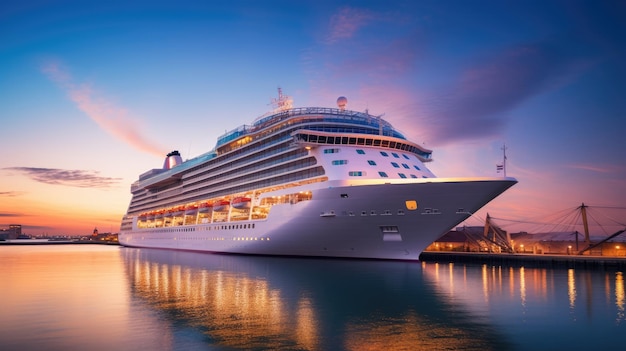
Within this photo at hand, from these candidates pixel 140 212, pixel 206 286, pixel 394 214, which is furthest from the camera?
pixel 140 212

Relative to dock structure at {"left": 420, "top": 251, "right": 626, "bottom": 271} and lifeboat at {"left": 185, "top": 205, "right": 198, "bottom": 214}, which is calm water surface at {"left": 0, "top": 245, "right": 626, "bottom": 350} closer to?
dock structure at {"left": 420, "top": 251, "right": 626, "bottom": 271}

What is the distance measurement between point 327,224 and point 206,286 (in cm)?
1486

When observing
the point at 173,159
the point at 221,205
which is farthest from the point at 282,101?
the point at 173,159

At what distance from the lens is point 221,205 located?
2125 inches

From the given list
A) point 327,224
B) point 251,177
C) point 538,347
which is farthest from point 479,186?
point 251,177

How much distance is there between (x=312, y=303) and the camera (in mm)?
19781

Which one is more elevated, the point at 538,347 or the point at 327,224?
the point at 327,224

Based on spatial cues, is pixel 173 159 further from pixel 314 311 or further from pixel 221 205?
pixel 314 311

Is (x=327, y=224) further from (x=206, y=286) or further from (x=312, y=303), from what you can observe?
(x=312, y=303)

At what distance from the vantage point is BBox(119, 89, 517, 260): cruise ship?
113 ft

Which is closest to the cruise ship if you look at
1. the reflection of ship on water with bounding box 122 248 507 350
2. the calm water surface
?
the reflection of ship on water with bounding box 122 248 507 350

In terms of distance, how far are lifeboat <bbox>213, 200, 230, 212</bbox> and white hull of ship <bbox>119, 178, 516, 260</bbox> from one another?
8845 mm

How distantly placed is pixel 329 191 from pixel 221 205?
823 inches

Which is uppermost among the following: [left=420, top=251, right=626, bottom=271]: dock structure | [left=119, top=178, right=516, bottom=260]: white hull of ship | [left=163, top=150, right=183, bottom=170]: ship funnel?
[left=163, top=150, right=183, bottom=170]: ship funnel
